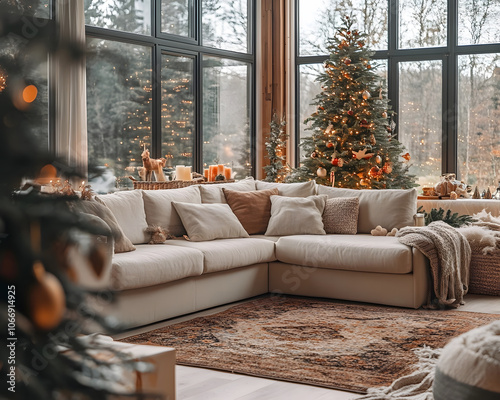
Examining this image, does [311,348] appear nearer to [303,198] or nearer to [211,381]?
[211,381]

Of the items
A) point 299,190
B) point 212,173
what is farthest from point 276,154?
point 299,190

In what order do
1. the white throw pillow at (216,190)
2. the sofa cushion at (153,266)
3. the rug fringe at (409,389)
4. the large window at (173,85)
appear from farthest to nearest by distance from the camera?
the large window at (173,85) < the white throw pillow at (216,190) < the sofa cushion at (153,266) < the rug fringe at (409,389)

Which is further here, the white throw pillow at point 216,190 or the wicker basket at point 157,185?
the wicker basket at point 157,185

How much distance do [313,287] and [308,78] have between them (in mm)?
4621

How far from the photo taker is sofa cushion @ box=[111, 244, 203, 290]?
158 inches

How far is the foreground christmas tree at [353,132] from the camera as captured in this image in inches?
295

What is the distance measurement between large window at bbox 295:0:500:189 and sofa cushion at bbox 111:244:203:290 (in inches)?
192

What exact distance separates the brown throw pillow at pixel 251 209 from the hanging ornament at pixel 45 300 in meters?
5.19

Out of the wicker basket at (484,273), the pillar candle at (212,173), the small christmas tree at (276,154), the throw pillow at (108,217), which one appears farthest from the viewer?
the small christmas tree at (276,154)

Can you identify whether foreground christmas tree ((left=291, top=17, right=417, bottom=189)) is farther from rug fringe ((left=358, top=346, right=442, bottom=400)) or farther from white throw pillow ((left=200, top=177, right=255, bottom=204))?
rug fringe ((left=358, top=346, right=442, bottom=400))

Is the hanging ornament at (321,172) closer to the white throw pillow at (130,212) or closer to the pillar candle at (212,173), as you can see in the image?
the pillar candle at (212,173)

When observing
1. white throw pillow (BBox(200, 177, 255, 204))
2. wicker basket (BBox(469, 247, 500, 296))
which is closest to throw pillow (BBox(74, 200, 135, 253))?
white throw pillow (BBox(200, 177, 255, 204))

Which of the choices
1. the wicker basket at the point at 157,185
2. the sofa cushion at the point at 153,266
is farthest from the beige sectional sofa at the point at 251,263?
the wicker basket at the point at 157,185

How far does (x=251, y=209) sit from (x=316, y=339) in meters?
2.05
